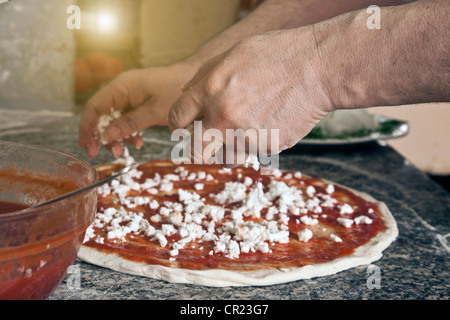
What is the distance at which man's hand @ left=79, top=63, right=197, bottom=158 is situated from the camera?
56.8 inches

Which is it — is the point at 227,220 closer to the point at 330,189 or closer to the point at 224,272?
the point at 224,272

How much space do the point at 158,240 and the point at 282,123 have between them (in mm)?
363

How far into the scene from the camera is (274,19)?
1.51 meters

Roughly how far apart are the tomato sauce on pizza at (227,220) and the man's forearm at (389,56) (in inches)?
13.4

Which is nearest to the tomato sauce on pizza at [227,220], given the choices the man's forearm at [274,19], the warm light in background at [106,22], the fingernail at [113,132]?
the fingernail at [113,132]

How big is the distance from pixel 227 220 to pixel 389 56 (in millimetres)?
528

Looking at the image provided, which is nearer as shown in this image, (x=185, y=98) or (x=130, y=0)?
(x=185, y=98)

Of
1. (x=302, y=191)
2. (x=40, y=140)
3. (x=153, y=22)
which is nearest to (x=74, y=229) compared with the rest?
(x=302, y=191)

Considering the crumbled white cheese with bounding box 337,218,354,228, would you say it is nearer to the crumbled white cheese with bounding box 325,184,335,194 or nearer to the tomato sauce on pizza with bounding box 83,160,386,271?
the tomato sauce on pizza with bounding box 83,160,386,271

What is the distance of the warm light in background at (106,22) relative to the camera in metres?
2.88

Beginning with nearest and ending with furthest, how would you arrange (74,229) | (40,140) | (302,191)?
1. (74,229)
2. (302,191)
3. (40,140)

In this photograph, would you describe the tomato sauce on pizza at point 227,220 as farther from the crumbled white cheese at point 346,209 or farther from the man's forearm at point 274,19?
the man's forearm at point 274,19

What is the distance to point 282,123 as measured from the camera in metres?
0.98

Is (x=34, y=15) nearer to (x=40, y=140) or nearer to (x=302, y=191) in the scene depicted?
(x=40, y=140)
